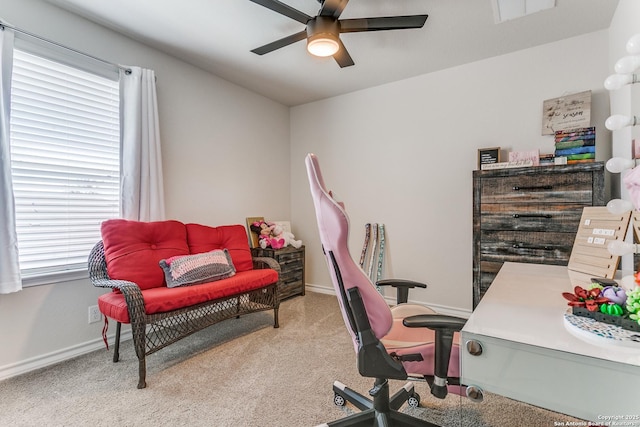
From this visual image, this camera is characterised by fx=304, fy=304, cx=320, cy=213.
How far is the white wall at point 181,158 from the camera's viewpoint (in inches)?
79.9

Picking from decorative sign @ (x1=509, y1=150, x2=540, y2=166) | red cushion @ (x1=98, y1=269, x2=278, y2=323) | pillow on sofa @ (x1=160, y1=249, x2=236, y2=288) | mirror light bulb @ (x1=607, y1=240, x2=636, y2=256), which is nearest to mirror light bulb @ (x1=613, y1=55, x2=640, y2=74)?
mirror light bulb @ (x1=607, y1=240, x2=636, y2=256)

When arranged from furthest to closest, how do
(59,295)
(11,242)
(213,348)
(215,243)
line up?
(215,243) → (213,348) → (59,295) → (11,242)

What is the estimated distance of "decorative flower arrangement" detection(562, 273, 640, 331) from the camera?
0.72 m

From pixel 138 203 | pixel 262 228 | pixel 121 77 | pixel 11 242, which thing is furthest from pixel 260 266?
pixel 121 77

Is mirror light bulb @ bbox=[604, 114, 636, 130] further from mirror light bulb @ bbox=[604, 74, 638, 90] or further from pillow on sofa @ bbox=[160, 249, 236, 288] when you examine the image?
pillow on sofa @ bbox=[160, 249, 236, 288]

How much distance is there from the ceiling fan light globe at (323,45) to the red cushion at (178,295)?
5.84 ft

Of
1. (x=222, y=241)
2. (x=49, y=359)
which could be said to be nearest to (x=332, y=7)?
(x=222, y=241)

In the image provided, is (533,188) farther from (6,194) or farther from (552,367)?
(6,194)

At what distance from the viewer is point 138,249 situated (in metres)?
2.25

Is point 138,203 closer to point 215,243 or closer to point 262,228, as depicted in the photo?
point 215,243

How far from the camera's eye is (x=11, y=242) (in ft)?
6.15

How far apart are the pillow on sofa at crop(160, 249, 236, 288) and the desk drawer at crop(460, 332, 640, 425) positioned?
6.48 ft

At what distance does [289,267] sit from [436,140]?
85.4 inches

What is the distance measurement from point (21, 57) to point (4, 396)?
6.88 feet
